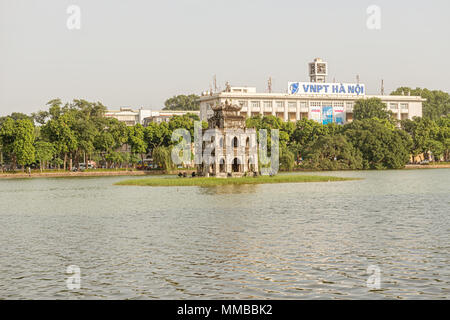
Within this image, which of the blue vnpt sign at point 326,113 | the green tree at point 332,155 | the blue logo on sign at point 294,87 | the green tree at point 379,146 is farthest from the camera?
the blue vnpt sign at point 326,113

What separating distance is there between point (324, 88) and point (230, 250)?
17158 centimetres

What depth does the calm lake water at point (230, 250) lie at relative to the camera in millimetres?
20625

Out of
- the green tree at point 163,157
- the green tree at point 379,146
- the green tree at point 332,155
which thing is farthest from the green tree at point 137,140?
the green tree at point 379,146

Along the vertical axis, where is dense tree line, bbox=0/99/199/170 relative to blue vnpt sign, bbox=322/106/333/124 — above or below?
below

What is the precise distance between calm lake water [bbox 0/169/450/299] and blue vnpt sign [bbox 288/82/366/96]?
142498 mm

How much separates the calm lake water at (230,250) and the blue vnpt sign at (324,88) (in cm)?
14250

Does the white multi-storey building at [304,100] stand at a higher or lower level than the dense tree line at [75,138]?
higher

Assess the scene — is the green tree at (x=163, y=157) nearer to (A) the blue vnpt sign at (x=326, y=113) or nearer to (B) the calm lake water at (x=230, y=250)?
(B) the calm lake water at (x=230, y=250)

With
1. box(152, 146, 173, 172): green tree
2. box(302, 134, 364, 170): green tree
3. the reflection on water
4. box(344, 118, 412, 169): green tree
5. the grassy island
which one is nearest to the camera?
the reflection on water

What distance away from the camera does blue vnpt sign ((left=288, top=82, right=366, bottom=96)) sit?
192250 mm

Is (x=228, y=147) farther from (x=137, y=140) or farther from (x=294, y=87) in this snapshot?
(x=294, y=87)

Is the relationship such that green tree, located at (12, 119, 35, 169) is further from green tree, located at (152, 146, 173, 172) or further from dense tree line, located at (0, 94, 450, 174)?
green tree, located at (152, 146, 173, 172)

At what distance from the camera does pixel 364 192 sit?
213ft

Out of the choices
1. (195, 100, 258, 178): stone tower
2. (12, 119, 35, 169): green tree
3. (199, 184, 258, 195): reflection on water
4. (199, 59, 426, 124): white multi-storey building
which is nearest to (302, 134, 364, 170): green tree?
(195, 100, 258, 178): stone tower
